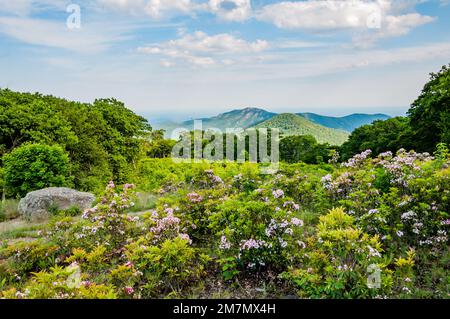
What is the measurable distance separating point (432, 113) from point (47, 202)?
26.4m

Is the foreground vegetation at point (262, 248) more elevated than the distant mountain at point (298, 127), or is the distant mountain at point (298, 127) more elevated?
the distant mountain at point (298, 127)

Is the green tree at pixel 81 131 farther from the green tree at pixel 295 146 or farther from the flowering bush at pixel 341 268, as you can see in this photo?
the green tree at pixel 295 146

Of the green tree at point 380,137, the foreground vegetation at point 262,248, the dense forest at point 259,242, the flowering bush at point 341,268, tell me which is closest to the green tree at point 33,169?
the dense forest at point 259,242

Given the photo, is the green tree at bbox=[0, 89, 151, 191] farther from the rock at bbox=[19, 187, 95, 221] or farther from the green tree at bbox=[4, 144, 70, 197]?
the rock at bbox=[19, 187, 95, 221]

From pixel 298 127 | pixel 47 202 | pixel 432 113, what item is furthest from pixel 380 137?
pixel 298 127

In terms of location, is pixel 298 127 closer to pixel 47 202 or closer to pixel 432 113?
pixel 432 113

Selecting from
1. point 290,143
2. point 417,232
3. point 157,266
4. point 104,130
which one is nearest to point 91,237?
point 157,266

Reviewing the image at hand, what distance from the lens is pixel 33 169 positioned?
1223 centimetres

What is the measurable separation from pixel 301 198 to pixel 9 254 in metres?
4.77

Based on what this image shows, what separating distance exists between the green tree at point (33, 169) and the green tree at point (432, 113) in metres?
22.1

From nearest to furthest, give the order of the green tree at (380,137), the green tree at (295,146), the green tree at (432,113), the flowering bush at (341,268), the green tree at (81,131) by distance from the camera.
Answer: the flowering bush at (341,268), the green tree at (81,131), the green tree at (432,113), the green tree at (380,137), the green tree at (295,146)

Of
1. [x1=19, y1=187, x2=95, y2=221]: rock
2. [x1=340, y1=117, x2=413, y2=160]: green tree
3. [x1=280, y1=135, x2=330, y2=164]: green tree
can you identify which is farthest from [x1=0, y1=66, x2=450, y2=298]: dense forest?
[x1=280, y1=135, x2=330, y2=164]: green tree

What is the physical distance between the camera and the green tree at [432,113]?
78.1 ft

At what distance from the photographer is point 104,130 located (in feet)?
87.4
